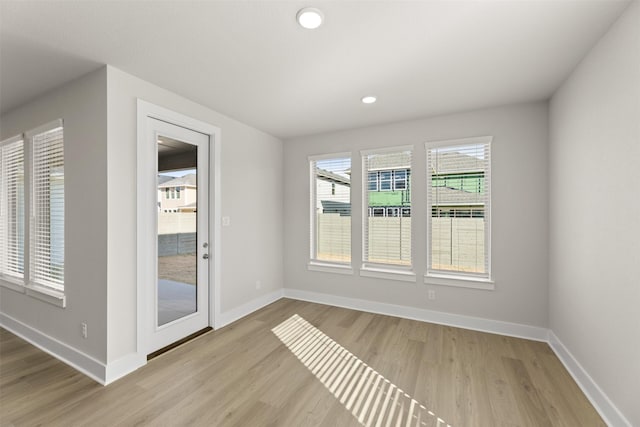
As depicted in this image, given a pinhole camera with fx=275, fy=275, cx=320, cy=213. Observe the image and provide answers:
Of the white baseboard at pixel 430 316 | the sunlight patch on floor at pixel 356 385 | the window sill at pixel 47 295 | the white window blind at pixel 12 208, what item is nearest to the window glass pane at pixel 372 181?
the white baseboard at pixel 430 316

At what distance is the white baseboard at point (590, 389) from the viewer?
177 centimetres

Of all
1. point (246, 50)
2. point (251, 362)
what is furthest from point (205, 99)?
point (251, 362)

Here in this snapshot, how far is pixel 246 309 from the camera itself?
3785mm

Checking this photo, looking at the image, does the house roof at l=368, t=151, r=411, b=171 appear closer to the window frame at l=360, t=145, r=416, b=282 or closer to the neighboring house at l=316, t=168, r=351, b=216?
the window frame at l=360, t=145, r=416, b=282

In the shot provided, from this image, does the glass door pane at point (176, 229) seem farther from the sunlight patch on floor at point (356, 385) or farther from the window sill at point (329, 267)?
the window sill at point (329, 267)

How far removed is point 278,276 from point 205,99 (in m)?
2.78

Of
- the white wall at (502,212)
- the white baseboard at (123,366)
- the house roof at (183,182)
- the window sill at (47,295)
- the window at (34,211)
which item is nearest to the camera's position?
the white baseboard at (123,366)

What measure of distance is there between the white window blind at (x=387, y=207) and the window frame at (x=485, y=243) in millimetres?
244

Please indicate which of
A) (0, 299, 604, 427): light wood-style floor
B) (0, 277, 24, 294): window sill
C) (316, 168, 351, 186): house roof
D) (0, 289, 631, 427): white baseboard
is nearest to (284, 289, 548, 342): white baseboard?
(0, 289, 631, 427): white baseboard

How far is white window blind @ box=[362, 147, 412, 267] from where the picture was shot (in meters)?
3.74

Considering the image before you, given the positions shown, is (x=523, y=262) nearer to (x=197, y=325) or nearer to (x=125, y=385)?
(x=197, y=325)

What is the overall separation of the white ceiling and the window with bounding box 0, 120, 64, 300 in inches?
22.1

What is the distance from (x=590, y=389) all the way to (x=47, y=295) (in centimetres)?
482

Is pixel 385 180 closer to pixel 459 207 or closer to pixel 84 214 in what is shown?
pixel 459 207
